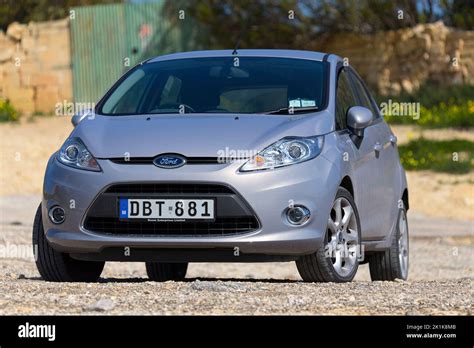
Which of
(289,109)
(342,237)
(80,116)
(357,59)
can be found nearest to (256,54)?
(289,109)

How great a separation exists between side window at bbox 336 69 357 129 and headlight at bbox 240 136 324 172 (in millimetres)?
589

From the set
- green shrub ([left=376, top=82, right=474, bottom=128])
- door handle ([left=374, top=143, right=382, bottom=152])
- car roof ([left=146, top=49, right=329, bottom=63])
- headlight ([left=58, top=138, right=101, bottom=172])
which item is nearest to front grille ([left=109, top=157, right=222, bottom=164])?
headlight ([left=58, top=138, right=101, bottom=172])

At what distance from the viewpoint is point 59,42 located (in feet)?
101

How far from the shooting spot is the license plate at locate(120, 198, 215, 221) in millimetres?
7242

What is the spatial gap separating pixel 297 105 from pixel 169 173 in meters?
1.17

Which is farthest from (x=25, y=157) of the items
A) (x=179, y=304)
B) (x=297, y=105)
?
(x=179, y=304)

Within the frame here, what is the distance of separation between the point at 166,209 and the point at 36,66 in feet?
78.4

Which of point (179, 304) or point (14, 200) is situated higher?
point (179, 304)

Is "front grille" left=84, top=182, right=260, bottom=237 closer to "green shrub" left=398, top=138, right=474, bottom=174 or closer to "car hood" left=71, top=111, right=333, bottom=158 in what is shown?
"car hood" left=71, top=111, right=333, bottom=158

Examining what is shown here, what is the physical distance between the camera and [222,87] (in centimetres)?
831

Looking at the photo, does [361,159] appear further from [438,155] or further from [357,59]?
[357,59]

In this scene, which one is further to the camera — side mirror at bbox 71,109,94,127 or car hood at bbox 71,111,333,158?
side mirror at bbox 71,109,94,127
